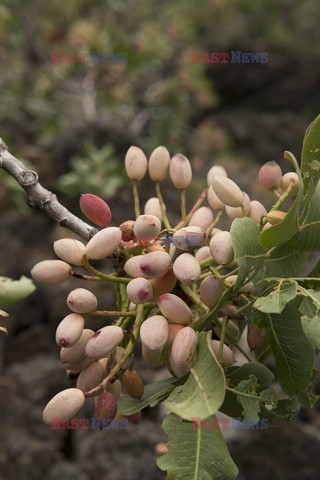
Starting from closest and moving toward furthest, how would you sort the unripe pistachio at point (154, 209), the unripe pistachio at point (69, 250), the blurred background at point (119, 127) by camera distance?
the unripe pistachio at point (69, 250), the unripe pistachio at point (154, 209), the blurred background at point (119, 127)

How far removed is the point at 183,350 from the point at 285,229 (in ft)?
0.41

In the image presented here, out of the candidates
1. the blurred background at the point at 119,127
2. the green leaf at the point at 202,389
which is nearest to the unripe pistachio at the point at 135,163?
the green leaf at the point at 202,389

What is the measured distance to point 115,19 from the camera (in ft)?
8.75

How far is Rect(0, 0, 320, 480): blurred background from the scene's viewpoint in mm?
1050

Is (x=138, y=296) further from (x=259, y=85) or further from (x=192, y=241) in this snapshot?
(x=259, y=85)

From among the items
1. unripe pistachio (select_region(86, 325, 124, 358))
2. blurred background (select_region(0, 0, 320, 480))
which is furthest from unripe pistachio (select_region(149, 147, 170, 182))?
blurred background (select_region(0, 0, 320, 480))

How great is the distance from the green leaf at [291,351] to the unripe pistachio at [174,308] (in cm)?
7

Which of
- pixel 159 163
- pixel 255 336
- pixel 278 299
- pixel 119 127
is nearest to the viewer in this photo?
pixel 278 299

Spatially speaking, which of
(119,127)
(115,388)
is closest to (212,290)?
(115,388)

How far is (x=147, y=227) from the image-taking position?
0.49m

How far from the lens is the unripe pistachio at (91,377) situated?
0.48m

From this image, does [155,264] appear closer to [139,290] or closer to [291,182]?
[139,290]

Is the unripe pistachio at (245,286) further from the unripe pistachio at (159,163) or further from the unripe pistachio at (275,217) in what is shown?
the unripe pistachio at (159,163)

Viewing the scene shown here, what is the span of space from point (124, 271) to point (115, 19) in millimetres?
2416
